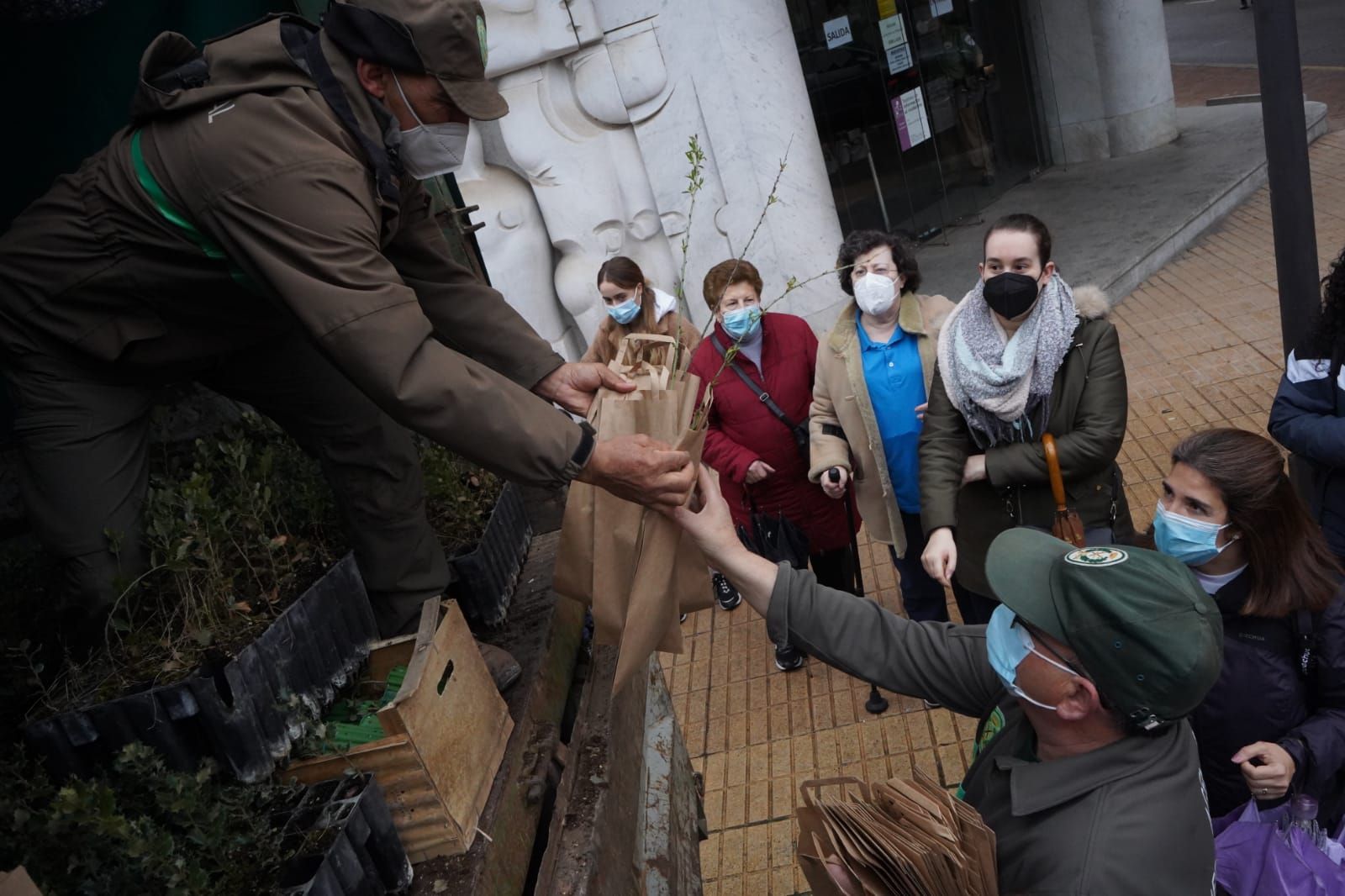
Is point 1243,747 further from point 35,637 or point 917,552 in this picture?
point 35,637

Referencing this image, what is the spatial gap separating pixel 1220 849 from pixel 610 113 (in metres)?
6.10

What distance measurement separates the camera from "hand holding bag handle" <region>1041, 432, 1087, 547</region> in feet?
11.7

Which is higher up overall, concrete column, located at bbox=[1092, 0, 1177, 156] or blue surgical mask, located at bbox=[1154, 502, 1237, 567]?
blue surgical mask, located at bbox=[1154, 502, 1237, 567]

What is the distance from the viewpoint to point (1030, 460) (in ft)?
11.8

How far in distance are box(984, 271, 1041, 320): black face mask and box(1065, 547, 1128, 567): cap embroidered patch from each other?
5.83 feet

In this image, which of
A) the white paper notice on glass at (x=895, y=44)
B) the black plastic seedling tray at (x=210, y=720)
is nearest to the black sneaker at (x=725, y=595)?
the black plastic seedling tray at (x=210, y=720)

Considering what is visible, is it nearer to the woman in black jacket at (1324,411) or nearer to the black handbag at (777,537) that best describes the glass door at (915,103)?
the black handbag at (777,537)

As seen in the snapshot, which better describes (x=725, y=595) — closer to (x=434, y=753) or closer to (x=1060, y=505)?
(x=1060, y=505)

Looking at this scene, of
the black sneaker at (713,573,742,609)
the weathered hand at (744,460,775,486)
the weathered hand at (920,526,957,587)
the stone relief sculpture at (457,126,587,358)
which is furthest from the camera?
the stone relief sculpture at (457,126,587,358)

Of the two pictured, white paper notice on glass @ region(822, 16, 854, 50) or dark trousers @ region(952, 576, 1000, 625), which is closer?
dark trousers @ region(952, 576, 1000, 625)

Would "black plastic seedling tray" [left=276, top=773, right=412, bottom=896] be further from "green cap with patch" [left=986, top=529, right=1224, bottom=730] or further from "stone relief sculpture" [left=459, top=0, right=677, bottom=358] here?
"stone relief sculpture" [left=459, top=0, right=677, bottom=358]

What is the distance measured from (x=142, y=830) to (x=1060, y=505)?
9.33 ft

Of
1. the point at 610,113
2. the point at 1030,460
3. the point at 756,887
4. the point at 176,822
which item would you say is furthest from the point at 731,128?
the point at 176,822

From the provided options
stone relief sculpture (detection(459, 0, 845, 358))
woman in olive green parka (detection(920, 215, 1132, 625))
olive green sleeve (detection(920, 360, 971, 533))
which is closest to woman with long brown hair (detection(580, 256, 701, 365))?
olive green sleeve (detection(920, 360, 971, 533))
